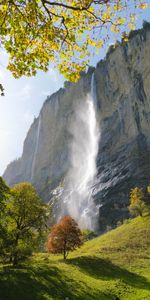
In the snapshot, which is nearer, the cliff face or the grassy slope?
the grassy slope

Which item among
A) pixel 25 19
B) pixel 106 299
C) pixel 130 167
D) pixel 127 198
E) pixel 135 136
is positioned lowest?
pixel 106 299

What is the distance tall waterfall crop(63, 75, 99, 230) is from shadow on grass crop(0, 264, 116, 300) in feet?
224

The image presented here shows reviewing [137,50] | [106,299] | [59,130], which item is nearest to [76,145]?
[59,130]

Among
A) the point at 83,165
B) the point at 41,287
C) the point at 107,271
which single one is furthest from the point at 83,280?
the point at 83,165

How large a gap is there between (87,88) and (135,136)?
1745 inches

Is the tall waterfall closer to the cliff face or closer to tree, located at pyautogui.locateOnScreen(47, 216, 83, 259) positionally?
the cliff face

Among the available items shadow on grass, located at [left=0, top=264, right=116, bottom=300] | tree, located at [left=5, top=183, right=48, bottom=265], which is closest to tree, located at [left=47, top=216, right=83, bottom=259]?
tree, located at [left=5, top=183, right=48, bottom=265]

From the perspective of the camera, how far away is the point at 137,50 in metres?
109

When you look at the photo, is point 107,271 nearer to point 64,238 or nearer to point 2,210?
point 64,238

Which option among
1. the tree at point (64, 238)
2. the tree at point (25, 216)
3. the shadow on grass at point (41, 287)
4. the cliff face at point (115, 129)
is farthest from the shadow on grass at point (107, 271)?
the cliff face at point (115, 129)

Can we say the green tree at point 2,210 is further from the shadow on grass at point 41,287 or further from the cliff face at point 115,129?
the cliff face at point 115,129

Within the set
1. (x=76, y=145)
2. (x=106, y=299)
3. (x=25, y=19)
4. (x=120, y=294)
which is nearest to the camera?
(x=25, y=19)

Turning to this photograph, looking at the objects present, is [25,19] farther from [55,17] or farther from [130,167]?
[130,167]

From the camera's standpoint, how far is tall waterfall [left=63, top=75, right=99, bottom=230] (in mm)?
96938
